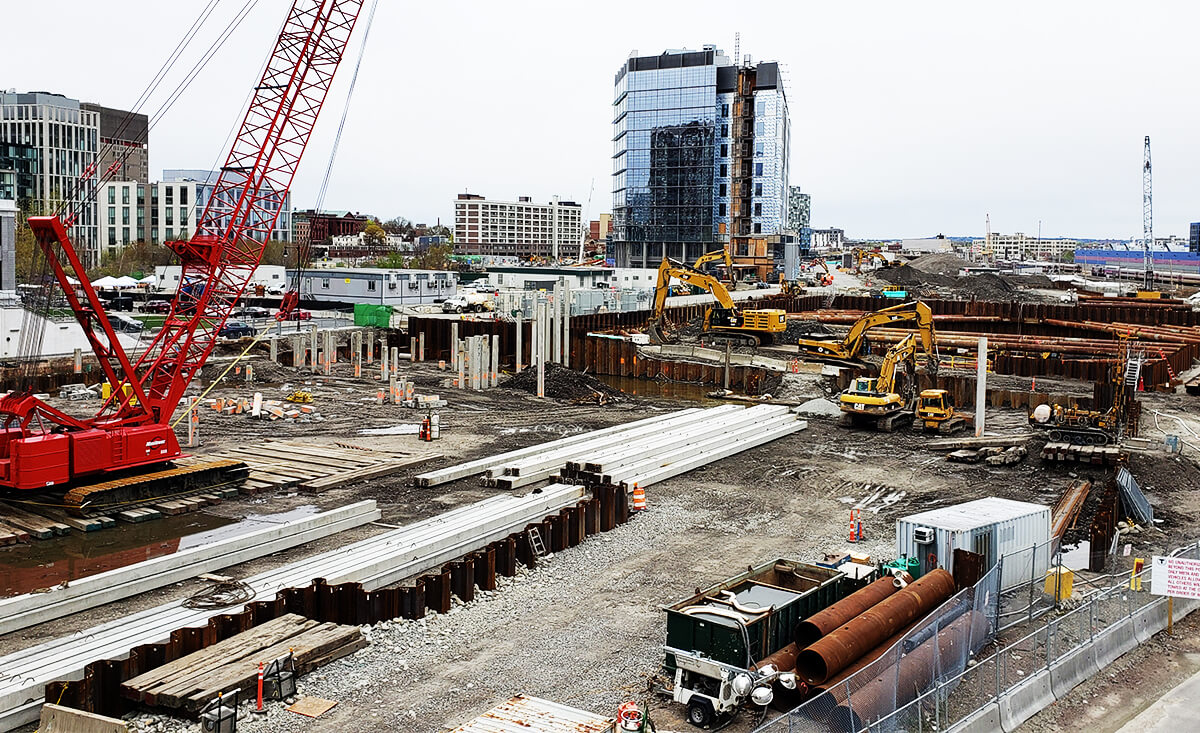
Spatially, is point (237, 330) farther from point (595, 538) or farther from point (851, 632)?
point (851, 632)

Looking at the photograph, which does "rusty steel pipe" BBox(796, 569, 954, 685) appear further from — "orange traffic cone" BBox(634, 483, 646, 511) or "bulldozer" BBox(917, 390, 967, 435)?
"bulldozer" BBox(917, 390, 967, 435)

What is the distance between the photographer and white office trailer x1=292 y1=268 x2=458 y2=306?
237ft

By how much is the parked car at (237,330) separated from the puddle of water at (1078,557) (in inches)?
1714

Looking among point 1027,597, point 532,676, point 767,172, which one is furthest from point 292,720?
point 767,172

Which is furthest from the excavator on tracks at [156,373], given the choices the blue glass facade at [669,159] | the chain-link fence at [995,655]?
the blue glass facade at [669,159]

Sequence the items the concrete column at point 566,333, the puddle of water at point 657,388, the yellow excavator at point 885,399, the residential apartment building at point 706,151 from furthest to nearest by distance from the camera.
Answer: the residential apartment building at point 706,151 < the concrete column at point 566,333 < the puddle of water at point 657,388 < the yellow excavator at point 885,399

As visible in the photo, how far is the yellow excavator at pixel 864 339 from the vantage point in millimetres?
38344

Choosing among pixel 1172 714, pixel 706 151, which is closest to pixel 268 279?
pixel 706 151

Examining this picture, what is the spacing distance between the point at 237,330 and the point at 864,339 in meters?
31.7

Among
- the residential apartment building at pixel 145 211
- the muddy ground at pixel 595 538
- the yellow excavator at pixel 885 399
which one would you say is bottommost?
the muddy ground at pixel 595 538

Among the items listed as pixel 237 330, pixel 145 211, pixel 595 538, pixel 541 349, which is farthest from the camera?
pixel 145 211

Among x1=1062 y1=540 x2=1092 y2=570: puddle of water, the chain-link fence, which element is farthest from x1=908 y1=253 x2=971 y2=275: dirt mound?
the chain-link fence

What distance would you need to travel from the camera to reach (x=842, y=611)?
1401 centimetres

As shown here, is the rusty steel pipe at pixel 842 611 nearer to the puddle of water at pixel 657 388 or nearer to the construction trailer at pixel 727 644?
the construction trailer at pixel 727 644
